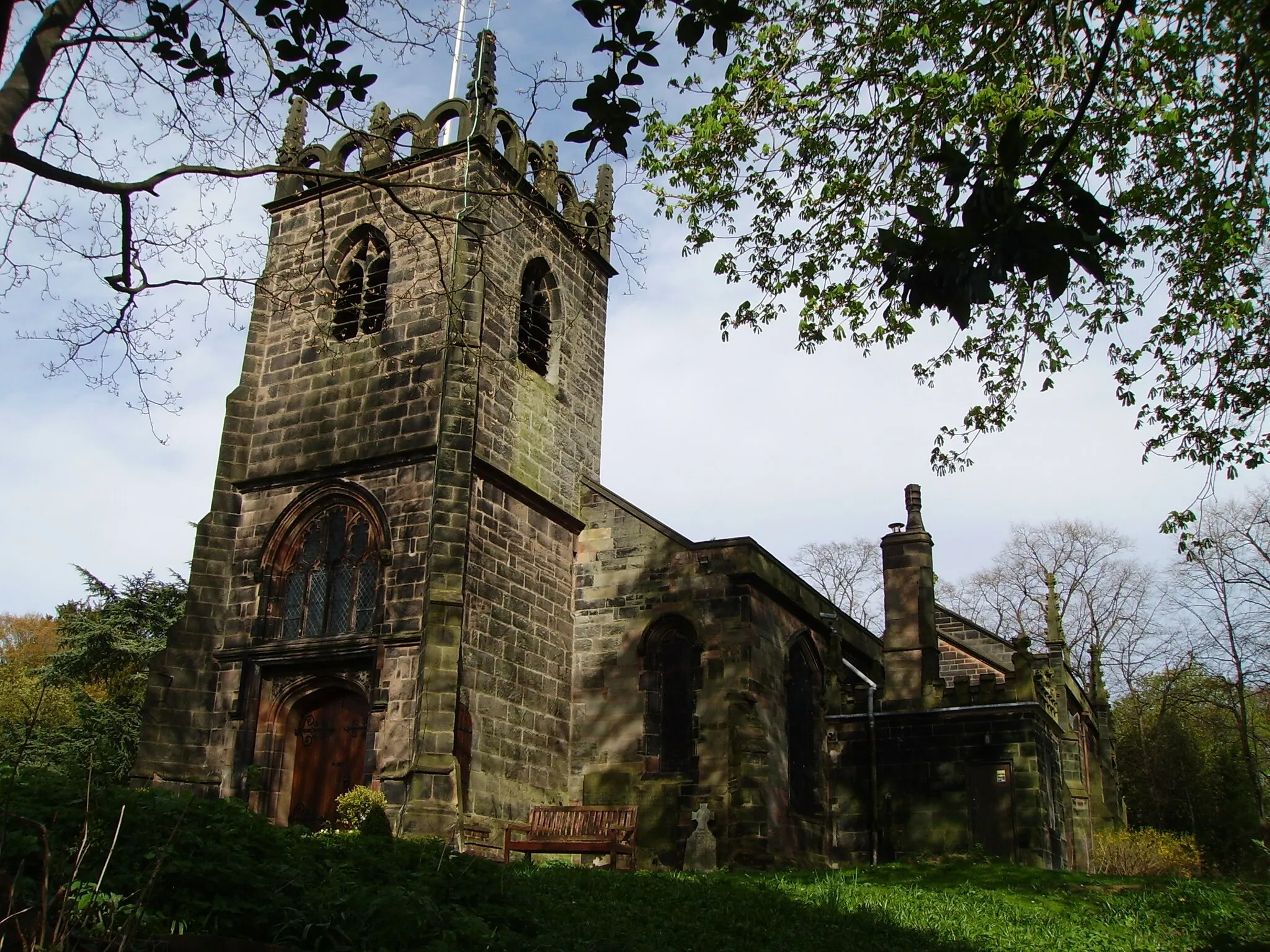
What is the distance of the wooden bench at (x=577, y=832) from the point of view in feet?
47.8

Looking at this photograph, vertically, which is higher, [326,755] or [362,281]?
[362,281]

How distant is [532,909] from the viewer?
815 cm

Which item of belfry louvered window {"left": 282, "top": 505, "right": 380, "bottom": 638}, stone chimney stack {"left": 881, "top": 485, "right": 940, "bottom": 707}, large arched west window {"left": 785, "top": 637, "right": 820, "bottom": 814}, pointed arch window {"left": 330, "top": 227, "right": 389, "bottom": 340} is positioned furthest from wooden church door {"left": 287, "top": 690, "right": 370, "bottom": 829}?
stone chimney stack {"left": 881, "top": 485, "right": 940, "bottom": 707}

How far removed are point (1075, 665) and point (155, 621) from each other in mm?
30101

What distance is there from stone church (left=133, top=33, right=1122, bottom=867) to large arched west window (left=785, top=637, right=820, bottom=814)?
3.3 inches

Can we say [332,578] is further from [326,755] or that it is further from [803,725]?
[803,725]

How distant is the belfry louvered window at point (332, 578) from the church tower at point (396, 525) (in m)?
0.04

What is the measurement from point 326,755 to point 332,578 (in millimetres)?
2602

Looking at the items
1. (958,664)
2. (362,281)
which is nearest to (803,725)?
(958,664)

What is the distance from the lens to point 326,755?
1653 centimetres

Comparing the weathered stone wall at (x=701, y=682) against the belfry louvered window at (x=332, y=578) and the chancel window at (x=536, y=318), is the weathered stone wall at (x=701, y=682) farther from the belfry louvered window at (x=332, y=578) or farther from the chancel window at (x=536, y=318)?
the belfry louvered window at (x=332, y=578)

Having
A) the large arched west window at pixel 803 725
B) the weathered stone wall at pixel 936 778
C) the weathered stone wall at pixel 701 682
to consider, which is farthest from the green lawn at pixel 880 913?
the large arched west window at pixel 803 725

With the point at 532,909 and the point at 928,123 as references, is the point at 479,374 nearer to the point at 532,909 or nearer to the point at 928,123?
the point at 928,123

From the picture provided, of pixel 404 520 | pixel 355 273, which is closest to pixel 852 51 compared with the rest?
pixel 404 520
